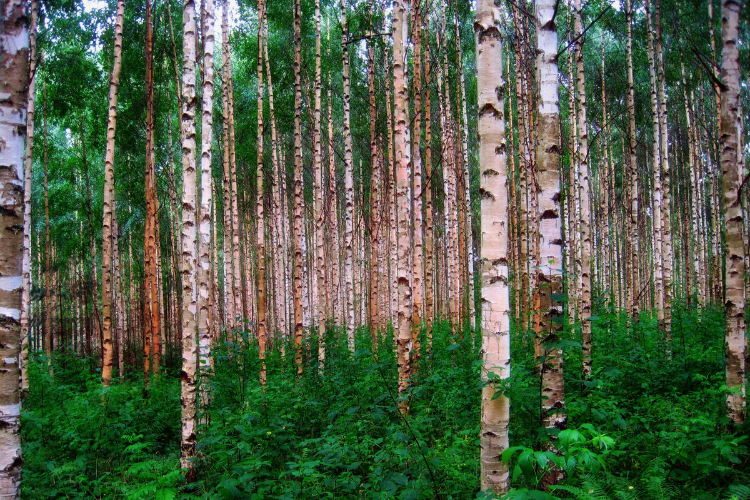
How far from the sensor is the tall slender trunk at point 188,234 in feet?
16.9

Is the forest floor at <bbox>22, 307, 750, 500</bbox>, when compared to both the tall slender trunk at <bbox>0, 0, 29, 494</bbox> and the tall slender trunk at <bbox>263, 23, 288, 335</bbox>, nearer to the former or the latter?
the tall slender trunk at <bbox>0, 0, 29, 494</bbox>

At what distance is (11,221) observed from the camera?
314cm

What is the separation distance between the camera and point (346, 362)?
29.0 feet

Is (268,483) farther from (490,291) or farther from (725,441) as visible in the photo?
(725,441)

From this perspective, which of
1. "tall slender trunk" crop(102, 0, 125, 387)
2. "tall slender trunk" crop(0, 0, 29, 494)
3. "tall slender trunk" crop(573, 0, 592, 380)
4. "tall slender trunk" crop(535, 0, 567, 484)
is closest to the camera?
"tall slender trunk" crop(0, 0, 29, 494)

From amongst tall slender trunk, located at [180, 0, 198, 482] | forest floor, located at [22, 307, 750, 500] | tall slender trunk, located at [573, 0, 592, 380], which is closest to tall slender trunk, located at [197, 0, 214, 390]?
tall slender trunk, located at [180, 0, 198, 482]

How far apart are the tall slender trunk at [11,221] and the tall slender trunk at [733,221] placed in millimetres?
6126

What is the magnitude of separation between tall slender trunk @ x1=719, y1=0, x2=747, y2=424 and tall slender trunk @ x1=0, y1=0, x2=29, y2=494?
20.1 ft

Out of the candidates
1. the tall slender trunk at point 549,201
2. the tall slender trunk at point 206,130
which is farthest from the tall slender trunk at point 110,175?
the tall slender trunk at point 549,201

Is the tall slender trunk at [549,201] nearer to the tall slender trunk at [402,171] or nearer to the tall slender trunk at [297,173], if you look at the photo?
the tall slender trunk at [402,171]

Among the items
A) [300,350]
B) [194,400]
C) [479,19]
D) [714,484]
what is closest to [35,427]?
[194,400]

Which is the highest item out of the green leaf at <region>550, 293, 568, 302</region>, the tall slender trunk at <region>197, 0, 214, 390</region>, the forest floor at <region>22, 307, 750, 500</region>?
the tall slender trunk at <region>197, 0, 214, 390</region>

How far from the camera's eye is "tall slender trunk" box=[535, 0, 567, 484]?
12.2ft

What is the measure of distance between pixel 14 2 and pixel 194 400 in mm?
4132
